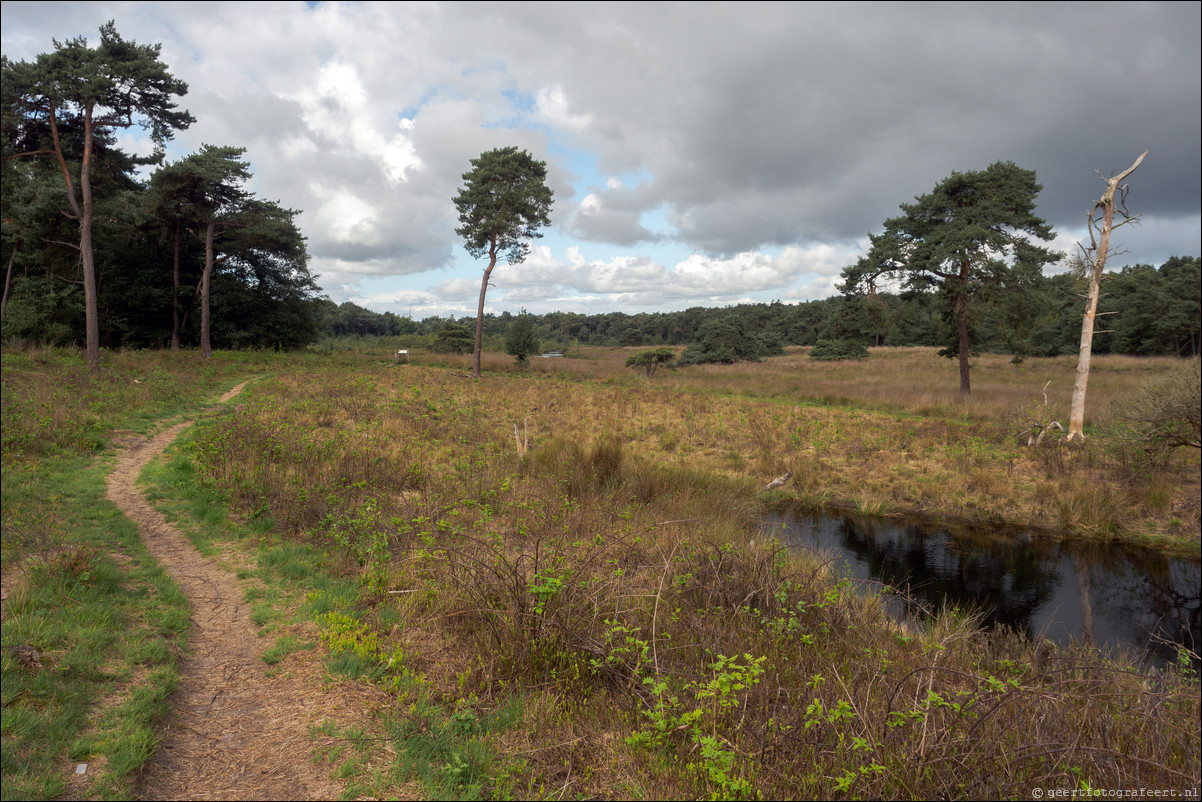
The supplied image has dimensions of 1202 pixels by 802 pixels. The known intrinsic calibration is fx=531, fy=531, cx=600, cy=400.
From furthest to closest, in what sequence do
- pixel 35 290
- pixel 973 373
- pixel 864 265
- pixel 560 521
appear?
pixel 973 373 → pixel 35 290 → pixel 864 265 → pixel 560 521

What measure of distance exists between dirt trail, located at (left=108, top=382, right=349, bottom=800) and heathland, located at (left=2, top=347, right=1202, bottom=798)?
137 millimetres

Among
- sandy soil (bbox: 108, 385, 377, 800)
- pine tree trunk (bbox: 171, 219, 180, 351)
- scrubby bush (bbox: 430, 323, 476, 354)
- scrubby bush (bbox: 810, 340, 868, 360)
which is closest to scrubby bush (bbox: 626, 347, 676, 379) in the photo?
scrubby bush (bbox: 810, 340, 868, 360)

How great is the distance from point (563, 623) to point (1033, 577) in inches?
350

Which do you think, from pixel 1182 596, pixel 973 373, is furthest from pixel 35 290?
pixel 973 373

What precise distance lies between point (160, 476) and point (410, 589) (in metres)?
6.14

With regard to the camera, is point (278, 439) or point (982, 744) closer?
point (982, 744)

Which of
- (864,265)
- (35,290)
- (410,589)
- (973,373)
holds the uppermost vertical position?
(864,265)

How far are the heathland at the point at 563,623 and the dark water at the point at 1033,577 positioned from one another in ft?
2.73

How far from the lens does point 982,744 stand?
11.2ft

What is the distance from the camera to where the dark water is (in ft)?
24.0

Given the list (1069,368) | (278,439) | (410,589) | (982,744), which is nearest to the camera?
(982,744)

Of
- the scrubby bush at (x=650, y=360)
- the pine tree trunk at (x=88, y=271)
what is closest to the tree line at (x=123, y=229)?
the pine tree trunk at (x=88, y=271)

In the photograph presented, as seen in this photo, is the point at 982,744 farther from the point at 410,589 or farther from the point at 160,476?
the point at 160,476

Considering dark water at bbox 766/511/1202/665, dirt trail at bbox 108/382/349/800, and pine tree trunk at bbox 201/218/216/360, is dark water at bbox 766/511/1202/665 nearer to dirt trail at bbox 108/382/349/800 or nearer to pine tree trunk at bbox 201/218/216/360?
→ dirt trail at bbox 108/382/349/800
